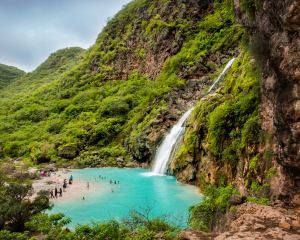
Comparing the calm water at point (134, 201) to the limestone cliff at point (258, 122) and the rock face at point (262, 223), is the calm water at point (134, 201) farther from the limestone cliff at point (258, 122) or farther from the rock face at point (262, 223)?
the rock face at point (262, 223)

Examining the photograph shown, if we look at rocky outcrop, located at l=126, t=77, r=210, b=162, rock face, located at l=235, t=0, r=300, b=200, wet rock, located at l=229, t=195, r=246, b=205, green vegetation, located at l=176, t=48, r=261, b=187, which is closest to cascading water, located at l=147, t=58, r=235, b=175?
rocky outcrop, located at l=126, t=77, r=210, b=162

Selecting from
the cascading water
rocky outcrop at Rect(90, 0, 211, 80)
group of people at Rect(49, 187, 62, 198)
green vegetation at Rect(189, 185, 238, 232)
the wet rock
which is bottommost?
group of people at Rect(49, 187, 62, 198)

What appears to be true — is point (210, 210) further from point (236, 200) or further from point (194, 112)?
point (194, 112)

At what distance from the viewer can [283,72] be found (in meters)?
14.6

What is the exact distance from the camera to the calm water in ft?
75.4

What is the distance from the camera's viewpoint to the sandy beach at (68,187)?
1161 inches

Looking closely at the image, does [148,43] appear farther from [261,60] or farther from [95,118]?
[261,60]

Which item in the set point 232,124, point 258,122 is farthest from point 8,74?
point 258,122

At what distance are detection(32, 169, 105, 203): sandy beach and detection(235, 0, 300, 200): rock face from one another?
1770 cm

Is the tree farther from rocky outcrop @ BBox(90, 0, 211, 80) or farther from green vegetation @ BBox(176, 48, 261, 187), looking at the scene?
rocky outcrop @ BBox(90, 0, 211, 80)

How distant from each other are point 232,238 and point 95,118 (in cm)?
5136

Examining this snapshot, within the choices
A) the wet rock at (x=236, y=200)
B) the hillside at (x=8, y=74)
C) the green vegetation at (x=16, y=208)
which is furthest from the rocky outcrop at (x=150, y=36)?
the hillside at (x=8, y=74)

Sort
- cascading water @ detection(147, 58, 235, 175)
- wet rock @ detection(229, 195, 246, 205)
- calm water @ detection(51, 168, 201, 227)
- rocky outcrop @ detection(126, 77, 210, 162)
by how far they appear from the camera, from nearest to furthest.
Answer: wet rock @ detection(229, 195, 246, 205) < calm water @ detection(51, 168, 201, 227) < cascading water @ detection(147, 58, 235, 175) < rocky outcrop @ detection(126, 77, 210, 162)

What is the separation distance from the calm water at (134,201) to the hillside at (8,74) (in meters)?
123
